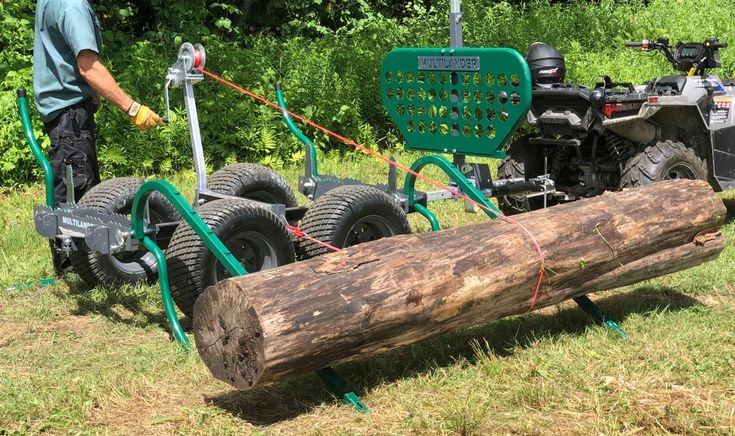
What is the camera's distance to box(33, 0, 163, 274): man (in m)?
6.00

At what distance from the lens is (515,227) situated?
508 centimetres

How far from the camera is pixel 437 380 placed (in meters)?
4.87

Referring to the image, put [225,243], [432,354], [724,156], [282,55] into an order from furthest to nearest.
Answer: [282,55] → [724,156] → [225,243] → [432,354]

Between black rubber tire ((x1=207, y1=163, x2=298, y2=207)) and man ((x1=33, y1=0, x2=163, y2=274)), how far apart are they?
30.0 inches

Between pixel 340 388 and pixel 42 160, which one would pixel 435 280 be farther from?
pixel 42 160

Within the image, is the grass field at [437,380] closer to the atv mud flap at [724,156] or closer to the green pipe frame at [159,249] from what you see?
the green pipe frame at [159,249]

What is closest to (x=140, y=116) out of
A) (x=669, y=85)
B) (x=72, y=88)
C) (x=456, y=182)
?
(x=72, y=88)

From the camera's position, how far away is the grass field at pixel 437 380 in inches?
173

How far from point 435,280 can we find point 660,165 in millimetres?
3638

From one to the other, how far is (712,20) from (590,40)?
7.57ft

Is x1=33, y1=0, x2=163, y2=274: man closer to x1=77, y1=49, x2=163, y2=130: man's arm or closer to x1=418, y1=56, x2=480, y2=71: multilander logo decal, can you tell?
x1=77, y1=49, x2=163, y2=130: man's arm

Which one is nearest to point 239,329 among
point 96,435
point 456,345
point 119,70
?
point 96,435

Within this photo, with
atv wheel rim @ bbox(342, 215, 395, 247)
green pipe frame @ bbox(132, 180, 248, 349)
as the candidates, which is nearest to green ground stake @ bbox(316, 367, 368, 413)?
green pipe frame @ bbox(132, 180, 248, 349)

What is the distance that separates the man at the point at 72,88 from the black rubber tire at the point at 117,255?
247 mm
